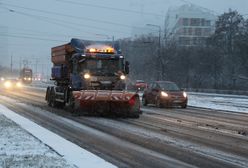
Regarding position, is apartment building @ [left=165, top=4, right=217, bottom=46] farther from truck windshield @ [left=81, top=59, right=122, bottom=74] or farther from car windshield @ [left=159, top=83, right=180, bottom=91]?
Answer: truck windshield @ [left=81, top=59, right=122, bottom=74]

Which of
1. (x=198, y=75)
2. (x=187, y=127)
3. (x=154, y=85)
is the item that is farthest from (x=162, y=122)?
(x=198, y=75)

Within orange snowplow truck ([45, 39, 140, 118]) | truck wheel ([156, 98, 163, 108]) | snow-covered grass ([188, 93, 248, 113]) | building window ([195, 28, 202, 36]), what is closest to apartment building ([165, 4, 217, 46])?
building window ([195, 28, 202, 36])

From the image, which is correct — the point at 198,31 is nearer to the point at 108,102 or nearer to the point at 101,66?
the point at 101,66

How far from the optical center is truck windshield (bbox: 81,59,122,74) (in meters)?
25.3

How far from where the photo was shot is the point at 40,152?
38.7 ft

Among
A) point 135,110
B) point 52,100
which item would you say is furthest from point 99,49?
point 52,100

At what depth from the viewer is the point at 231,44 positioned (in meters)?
95.3

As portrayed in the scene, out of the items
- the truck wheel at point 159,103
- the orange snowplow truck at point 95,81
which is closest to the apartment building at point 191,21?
the truck wheel at point 159,103

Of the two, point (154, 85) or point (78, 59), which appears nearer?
point (78, 59)

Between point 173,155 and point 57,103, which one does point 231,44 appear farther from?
point 173,155

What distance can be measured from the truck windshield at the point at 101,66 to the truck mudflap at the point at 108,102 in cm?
152

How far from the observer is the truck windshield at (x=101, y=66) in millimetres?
25344

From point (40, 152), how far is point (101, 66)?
1385 centimetres

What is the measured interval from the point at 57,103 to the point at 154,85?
25.1ft
